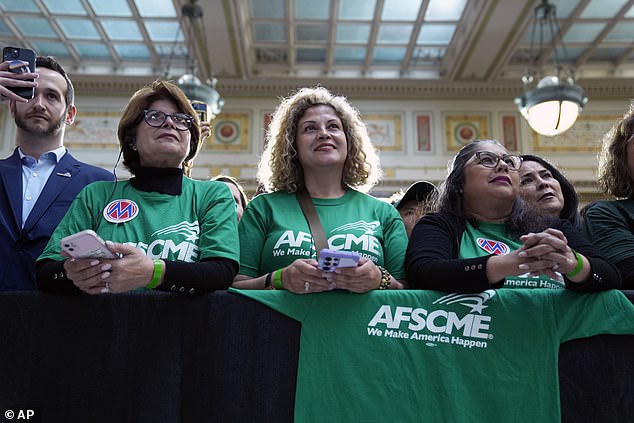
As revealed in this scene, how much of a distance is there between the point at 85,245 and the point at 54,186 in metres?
1.24

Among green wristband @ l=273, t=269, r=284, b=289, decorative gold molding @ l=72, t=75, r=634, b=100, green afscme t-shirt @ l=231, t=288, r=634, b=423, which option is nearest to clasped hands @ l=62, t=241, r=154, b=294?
green afscme t-shirt @ l=231, t=288, r=634, b=423

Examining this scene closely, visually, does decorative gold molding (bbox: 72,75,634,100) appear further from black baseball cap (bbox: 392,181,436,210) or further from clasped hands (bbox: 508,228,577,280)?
clasped hands (bbox: 508,228,577,280)

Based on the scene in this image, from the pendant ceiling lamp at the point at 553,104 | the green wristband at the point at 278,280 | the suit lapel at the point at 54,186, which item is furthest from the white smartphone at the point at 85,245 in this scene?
the pendant ceiling lamp at the point at 553,104

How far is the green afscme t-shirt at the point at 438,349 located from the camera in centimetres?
187

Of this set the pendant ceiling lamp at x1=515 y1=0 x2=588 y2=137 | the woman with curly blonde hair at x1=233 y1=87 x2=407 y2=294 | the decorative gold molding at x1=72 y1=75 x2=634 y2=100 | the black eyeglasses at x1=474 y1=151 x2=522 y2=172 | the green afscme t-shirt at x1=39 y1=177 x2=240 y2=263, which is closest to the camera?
the woman with curly blonde hair at x1=233 y1=87 x2=407 y2=294

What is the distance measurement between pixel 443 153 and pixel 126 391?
1047 cm

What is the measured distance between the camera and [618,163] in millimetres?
2928

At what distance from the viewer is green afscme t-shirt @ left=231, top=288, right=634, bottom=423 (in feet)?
6.14

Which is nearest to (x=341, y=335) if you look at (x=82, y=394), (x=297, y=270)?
(x=297, y=270)

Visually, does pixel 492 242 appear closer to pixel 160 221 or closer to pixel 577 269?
pixel 577 269

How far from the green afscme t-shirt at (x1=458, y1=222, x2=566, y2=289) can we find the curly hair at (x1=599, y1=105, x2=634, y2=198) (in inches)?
32.0

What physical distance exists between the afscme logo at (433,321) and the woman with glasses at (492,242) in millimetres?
93

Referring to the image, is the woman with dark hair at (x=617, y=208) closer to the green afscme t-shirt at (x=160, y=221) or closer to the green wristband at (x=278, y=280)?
→ the green wristband at (x=278, y=280)

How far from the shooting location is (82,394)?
74.2 inches
